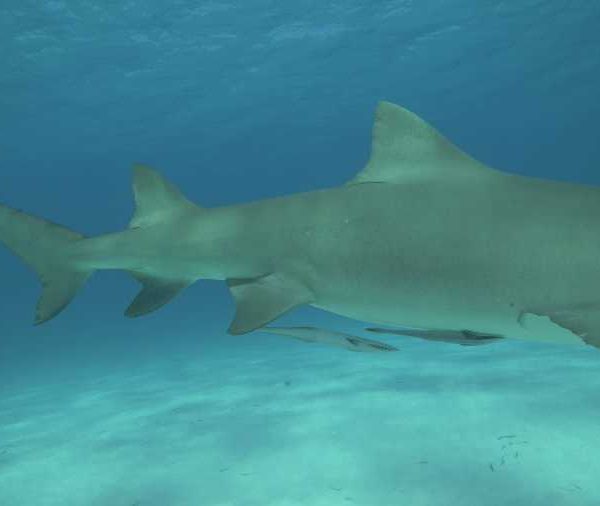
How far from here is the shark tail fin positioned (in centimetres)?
510

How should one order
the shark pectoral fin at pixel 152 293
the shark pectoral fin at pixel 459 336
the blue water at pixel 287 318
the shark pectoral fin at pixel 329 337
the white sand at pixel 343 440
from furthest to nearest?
1. the blue water at pixel 287 318
2. the shark pectoral fin at pixel 329 337
3. the shark pectoral fin at pixel 152 293
4. the white sand at pixel 343 440
5. the shark pectoral fin at pixel 459 336

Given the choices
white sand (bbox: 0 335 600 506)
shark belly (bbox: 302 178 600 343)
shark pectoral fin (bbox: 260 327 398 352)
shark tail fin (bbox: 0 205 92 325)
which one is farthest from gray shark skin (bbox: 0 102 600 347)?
white sand (bbox: 0 335 600 506)

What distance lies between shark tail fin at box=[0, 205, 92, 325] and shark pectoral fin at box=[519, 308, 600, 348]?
3.67 meters

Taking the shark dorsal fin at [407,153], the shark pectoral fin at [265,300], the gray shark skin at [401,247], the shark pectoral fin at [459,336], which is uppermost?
the shark dorsal fin at [407,153]

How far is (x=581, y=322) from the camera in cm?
287

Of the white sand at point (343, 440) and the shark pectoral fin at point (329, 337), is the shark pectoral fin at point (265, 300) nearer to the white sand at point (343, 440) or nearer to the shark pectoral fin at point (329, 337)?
the shark pectoral fin at point (329, 337)

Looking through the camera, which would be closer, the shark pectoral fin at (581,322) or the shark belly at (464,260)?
the shark pectoral fin at (581,322)

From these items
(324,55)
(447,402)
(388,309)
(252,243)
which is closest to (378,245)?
(388,309)

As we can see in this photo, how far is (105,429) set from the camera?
24.8 feet

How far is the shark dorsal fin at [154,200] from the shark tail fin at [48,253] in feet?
2.08

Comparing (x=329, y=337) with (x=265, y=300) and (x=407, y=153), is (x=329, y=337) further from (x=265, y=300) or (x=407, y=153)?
(x=407, y=153)

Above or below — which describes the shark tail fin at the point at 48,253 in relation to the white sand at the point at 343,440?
above

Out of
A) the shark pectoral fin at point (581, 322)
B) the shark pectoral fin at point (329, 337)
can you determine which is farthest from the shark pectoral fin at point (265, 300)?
the shark pectoral fin at point (581, 322)

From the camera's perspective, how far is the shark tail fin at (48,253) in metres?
5.10
